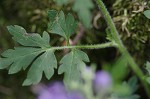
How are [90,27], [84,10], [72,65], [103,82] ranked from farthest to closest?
[90,27], [72,65], [84,10], [103,82]

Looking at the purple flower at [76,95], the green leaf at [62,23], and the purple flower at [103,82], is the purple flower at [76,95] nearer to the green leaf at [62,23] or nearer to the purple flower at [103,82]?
the purple flower at [103,82]

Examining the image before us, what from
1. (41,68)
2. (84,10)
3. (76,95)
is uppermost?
(84,10)

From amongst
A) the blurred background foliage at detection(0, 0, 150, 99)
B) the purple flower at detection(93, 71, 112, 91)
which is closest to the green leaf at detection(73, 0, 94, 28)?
the purple flower at detection(93, 71, 112, 91)

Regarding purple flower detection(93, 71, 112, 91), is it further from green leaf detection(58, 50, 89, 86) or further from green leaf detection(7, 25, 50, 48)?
green leaf detection(7, 25, 50, 48)

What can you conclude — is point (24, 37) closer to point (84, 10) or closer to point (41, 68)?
point (41, 68)

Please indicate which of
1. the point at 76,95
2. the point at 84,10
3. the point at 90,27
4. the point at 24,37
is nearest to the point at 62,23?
Result: the point at 24,37

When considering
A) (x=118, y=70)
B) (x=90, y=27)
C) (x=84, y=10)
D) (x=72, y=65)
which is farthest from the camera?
(x=90, y=27)

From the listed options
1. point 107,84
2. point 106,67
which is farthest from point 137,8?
point 107,84

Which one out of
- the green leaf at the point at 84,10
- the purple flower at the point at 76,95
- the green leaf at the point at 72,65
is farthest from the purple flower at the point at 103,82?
the green leaf at the point at 72,65
